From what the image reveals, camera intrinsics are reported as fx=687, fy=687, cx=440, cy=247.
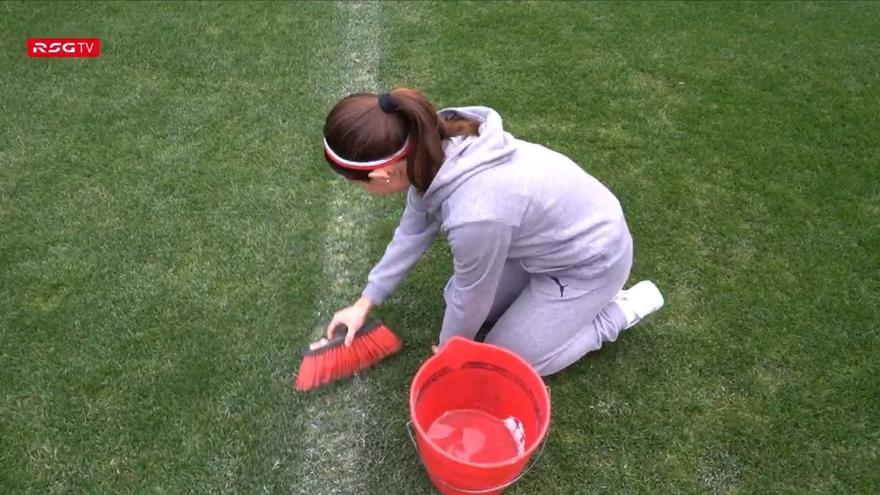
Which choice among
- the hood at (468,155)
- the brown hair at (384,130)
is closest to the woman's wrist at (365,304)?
the hood at (468,155)

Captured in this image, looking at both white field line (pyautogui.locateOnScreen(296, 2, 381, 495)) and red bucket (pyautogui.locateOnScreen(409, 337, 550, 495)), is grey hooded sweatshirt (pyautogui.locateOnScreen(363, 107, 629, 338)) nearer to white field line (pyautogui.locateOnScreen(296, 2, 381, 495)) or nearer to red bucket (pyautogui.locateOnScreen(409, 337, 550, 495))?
red bucket (pyautogui.locateOnScreen(409, 337, 550, 495))

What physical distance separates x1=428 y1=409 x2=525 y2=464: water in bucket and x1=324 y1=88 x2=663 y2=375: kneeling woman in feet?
0.67

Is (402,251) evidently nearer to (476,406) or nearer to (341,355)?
(341,355)

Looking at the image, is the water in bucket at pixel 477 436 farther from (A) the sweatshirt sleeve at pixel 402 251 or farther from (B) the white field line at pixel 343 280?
(A) the sweatshirt sleeve at pixel 402 251

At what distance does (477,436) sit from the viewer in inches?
77.0

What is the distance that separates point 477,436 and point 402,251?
0.57 metres

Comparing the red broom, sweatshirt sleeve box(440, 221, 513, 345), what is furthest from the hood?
the red broom

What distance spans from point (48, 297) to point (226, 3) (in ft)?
6.38

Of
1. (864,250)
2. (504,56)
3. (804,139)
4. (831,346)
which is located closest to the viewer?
(831,346)

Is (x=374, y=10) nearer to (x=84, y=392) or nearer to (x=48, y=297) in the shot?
→ (x=48, y=297)

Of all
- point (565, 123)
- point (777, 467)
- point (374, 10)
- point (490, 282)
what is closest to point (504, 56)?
point (565, 123)

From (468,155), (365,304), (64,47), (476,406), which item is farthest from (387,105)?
(64,47)

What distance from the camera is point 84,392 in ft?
6.47

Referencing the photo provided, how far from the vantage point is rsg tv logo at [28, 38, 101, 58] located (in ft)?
10.5
